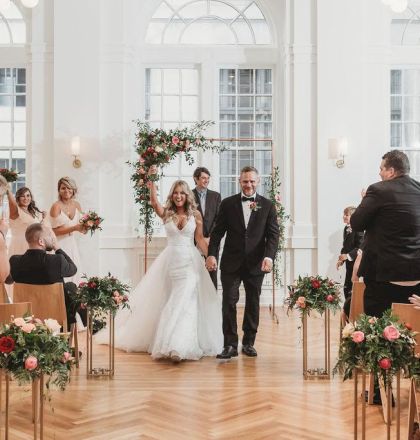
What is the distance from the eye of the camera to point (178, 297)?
6.67 m

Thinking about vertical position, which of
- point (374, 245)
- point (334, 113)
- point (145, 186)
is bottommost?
point (374, 245)

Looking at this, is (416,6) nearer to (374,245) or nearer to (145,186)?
(145,186)

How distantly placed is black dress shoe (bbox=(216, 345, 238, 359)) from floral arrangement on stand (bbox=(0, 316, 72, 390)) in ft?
10.0

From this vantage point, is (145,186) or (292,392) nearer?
(292,392)

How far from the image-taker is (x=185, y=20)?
11219mm

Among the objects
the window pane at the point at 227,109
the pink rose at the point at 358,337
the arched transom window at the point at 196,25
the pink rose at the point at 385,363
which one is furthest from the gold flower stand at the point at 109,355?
the arched transom window at the point at 196,25

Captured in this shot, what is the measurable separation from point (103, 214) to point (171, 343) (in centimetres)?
453

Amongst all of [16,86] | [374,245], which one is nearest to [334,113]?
[16,86]

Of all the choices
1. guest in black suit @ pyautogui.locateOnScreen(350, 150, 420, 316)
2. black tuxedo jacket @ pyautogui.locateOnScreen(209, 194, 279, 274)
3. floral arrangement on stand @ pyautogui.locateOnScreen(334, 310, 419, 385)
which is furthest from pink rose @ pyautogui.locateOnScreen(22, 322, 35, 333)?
black tuxedo jacket @ pyautogui.locateOnScreen(209, 194, 279, 274)

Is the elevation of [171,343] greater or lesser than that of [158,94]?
lesser

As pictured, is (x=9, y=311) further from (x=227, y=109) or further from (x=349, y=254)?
(x=227, y=109)

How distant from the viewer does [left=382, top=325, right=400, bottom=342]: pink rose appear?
3.31m

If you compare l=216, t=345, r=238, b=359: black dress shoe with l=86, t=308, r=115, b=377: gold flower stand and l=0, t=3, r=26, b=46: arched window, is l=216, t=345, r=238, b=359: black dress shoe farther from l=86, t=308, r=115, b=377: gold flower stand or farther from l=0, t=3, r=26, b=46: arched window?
l=0, t=3, r=26, b=46: arched window

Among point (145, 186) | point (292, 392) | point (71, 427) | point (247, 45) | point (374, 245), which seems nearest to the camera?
point (71, 427)
